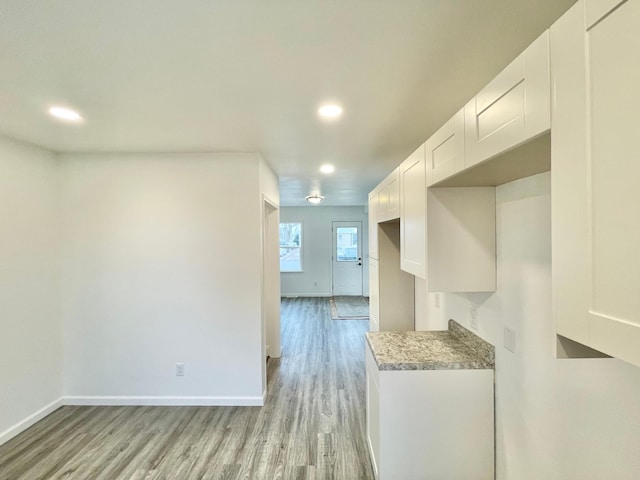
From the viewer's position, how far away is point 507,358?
1717 mm

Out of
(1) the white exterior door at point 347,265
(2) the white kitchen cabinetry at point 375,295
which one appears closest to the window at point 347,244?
(1) the white exterior door at point 347,265

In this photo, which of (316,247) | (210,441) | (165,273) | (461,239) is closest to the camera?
(461,239)

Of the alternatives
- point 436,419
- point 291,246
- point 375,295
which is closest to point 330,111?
point 436,419

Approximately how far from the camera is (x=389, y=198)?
287cm

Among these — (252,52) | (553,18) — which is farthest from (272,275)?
(553,18)

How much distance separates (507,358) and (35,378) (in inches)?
149

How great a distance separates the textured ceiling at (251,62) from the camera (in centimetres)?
117

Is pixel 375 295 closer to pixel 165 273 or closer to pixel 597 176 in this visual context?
pixel 165 273

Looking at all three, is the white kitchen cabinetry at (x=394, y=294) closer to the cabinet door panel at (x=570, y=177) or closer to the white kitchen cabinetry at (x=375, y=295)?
the white kitchen cabinetry at (x=375, y=295)

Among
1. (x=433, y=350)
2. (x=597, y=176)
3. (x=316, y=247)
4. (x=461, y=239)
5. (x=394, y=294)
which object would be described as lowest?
(x=433, y=350)

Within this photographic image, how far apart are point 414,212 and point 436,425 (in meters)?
1.27

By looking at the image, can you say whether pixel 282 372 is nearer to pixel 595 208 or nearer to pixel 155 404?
pixel 155 404

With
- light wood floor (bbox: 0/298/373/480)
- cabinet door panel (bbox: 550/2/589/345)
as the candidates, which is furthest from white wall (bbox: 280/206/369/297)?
cabinet door panel (bbox: 550/2/589/345)

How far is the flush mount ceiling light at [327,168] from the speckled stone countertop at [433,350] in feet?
6.54
